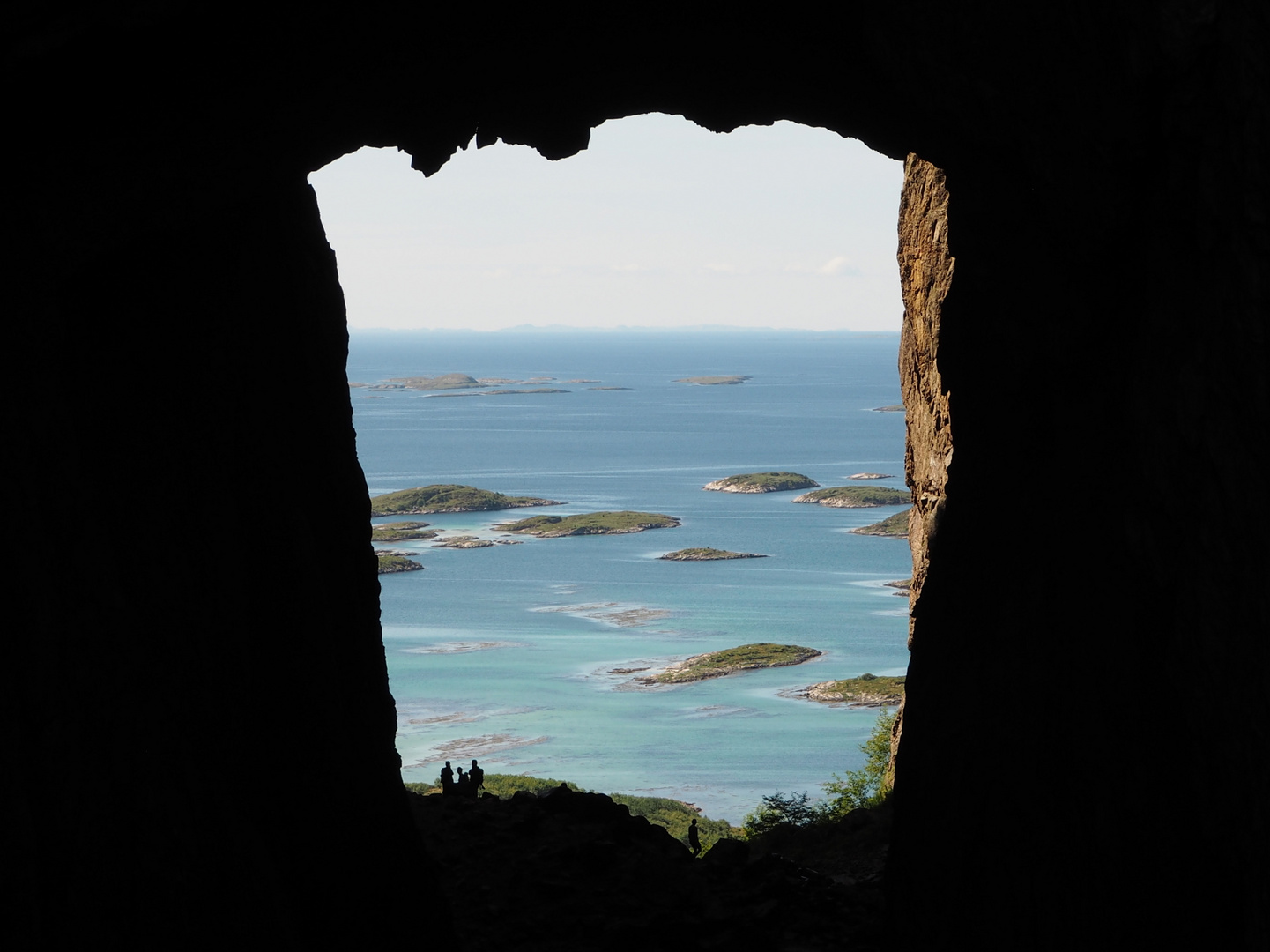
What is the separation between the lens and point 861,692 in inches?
1919

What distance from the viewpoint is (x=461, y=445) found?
14412cm

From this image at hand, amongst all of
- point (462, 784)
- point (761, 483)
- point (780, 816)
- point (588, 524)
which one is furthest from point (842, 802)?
point (761, 483)

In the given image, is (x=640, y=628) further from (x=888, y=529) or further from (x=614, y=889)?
(x=614, y=889)

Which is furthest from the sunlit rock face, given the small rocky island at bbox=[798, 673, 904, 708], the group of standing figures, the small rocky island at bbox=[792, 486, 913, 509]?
the small rocky island at bbox=[792, 486, 913, 509]

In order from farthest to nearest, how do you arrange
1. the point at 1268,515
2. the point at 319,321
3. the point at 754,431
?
the point at 754,431 < the point at 319,321 < the point at 1268,515

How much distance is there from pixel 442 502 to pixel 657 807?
60.4 meters

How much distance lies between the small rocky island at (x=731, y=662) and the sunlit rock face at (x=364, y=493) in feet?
134

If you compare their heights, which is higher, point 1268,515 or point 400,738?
point 1268,515

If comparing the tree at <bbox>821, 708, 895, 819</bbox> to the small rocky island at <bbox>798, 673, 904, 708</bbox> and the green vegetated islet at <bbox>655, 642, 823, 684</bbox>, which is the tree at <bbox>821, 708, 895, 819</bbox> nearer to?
the small rocky island at <bbox>798, 673, 904, 708</bbox>

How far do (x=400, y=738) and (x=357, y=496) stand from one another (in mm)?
35274

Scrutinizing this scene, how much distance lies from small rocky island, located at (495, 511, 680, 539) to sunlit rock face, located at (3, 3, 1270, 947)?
248 ft

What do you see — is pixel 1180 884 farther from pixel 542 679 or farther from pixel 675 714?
pixel 542 679

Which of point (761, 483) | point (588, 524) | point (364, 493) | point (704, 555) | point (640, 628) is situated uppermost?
point (364, 493)

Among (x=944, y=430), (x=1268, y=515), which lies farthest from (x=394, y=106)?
(x=944, y=430)
